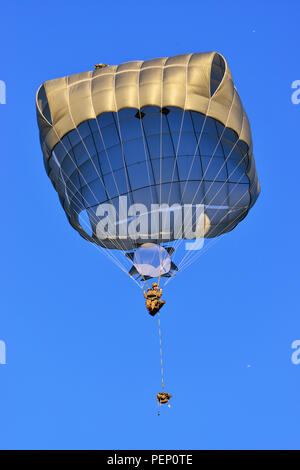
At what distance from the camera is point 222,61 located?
26.4 m

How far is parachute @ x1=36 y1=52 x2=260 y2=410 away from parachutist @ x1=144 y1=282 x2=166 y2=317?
112 centimetres

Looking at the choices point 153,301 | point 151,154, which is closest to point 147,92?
point 151,154

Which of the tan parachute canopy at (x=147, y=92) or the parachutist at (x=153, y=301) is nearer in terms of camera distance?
the tan parachute canopy at (x=147, y=92)

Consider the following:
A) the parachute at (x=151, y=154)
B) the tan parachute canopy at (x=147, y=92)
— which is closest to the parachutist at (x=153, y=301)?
the parachute at (x=151, y=154)

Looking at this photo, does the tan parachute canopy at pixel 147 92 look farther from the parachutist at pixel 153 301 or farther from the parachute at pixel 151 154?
the parachutist at pixel 153 301

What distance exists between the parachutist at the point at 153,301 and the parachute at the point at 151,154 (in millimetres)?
1121

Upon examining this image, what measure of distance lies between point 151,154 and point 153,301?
4.79 m

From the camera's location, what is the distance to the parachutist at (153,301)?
25.9m

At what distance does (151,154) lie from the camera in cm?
2781

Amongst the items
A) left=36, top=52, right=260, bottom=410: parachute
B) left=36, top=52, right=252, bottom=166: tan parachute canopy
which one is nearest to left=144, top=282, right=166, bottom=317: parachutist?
left=36, top=52, right=260, bottom=410: parachute

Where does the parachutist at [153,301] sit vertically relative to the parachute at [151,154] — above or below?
below

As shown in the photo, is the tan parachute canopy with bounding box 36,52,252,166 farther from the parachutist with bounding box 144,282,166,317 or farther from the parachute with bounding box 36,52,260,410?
the parachutist with bounding box 144,282,166,317
